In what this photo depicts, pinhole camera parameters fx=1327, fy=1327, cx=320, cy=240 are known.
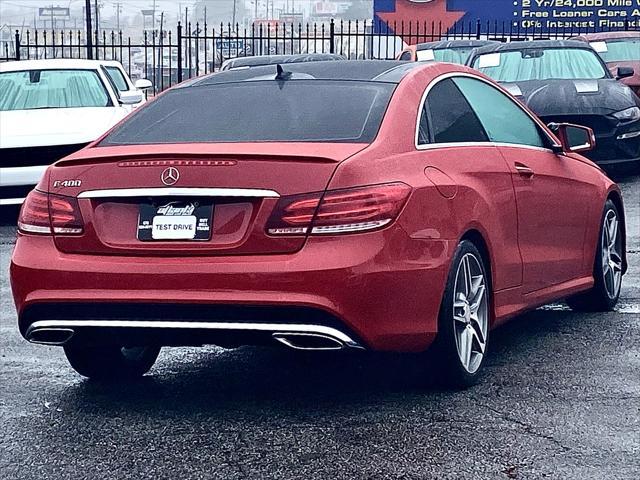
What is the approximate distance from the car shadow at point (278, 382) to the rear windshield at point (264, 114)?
3.43 ft

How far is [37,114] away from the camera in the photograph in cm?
1345

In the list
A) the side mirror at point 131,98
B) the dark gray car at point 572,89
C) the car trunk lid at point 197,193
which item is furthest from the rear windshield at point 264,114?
the dark gray car at point 572,89

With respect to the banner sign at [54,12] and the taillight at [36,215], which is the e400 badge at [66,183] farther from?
the banner sign at [54,12]

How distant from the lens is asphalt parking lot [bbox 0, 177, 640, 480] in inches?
175

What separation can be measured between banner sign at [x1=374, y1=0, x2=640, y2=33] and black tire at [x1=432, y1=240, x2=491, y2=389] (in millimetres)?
37596

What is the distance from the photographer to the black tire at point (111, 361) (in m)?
5.77

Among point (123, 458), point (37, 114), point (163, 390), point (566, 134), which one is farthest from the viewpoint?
point (37, 114)

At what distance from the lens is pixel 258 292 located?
15.8 feet

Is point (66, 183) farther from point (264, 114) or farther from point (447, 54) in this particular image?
point (447, 54)

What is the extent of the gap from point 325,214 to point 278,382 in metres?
1.22

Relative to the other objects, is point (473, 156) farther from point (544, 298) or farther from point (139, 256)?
point (139, 256)

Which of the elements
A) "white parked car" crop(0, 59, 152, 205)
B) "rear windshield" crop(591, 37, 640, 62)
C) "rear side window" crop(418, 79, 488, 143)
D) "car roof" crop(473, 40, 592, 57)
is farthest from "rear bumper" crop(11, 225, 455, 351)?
"rear windshield" crop(591, 37, 640, 62)

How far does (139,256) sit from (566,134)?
3.08 meters

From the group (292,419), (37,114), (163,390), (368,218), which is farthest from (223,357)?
(37,114)
